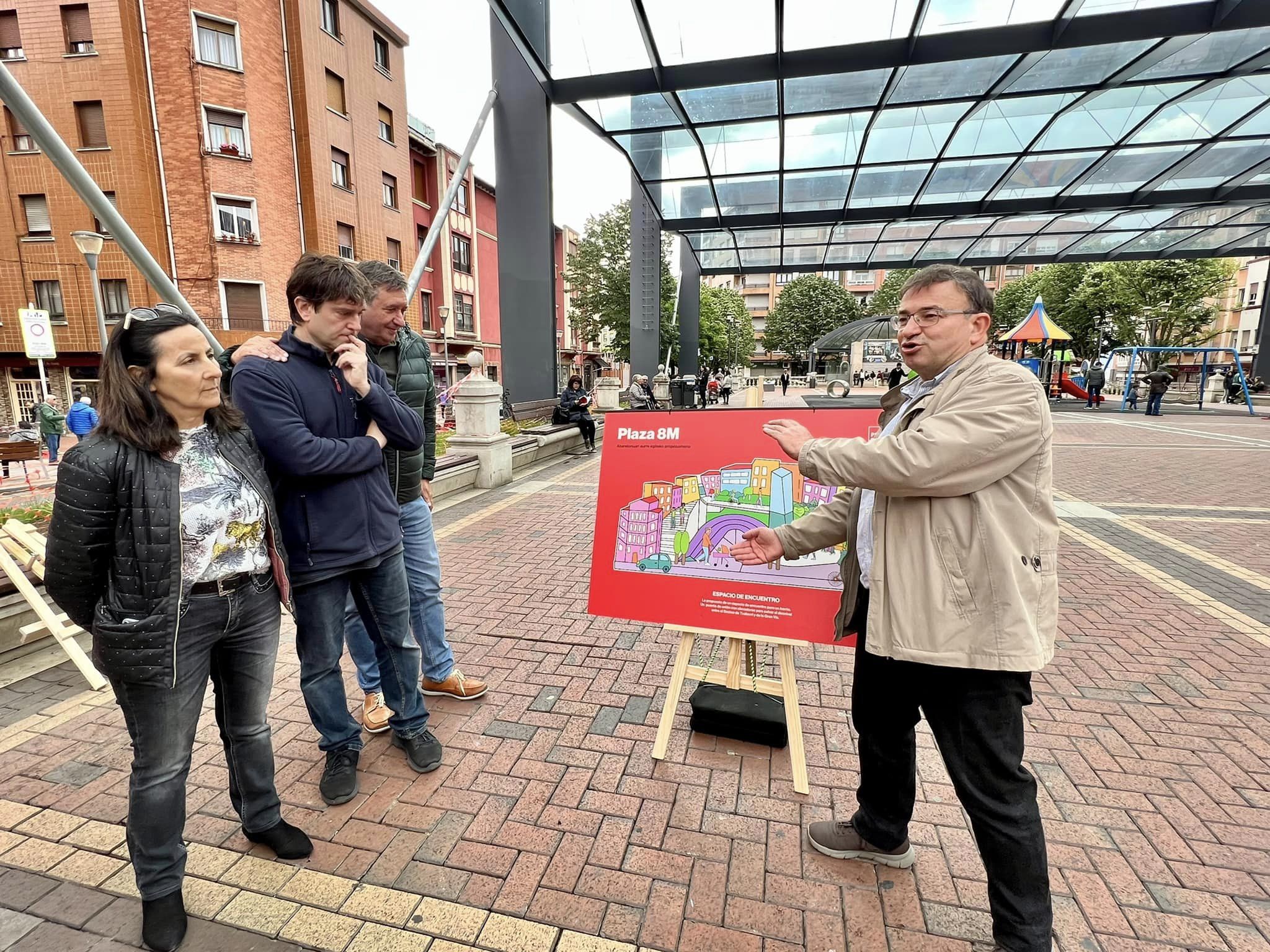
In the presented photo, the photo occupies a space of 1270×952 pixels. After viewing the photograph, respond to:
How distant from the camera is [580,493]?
28.4 ft

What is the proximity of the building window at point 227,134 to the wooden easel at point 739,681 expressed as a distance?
25.7 metres

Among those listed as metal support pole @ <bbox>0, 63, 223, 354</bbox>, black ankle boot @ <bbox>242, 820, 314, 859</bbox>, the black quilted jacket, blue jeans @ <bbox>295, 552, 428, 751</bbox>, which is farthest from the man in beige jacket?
metal support pole @ <bbox>0, 63, 223, 354</bbox>

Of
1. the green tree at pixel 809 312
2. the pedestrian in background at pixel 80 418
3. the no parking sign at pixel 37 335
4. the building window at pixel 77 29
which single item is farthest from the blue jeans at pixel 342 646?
the green tree at pixel 809 312

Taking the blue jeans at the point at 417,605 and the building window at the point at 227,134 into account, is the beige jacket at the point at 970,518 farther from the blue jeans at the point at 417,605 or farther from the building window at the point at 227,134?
the building window at the point at 227,134

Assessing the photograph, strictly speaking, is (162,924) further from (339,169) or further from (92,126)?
(92,126)

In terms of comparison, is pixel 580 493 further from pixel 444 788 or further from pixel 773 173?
pixel 773 173

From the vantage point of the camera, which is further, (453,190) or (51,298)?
(51,298)

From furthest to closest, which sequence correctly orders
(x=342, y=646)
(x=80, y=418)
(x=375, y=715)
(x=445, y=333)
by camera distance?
(x=445, y=333), (x=80, y=418), (x=375, y=715), (x=342, y=646)

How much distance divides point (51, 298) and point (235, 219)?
7656 mm

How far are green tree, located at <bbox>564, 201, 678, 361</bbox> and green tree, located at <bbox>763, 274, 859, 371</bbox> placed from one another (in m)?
25.4

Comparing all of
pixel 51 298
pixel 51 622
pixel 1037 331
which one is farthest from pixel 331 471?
pixel 51 298

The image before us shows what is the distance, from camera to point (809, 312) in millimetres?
58906

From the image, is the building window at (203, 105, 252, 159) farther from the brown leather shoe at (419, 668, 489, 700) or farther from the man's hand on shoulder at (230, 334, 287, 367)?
the brown leather shoe at (419, 668, 489, 700)

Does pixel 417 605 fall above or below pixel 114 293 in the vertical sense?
below
